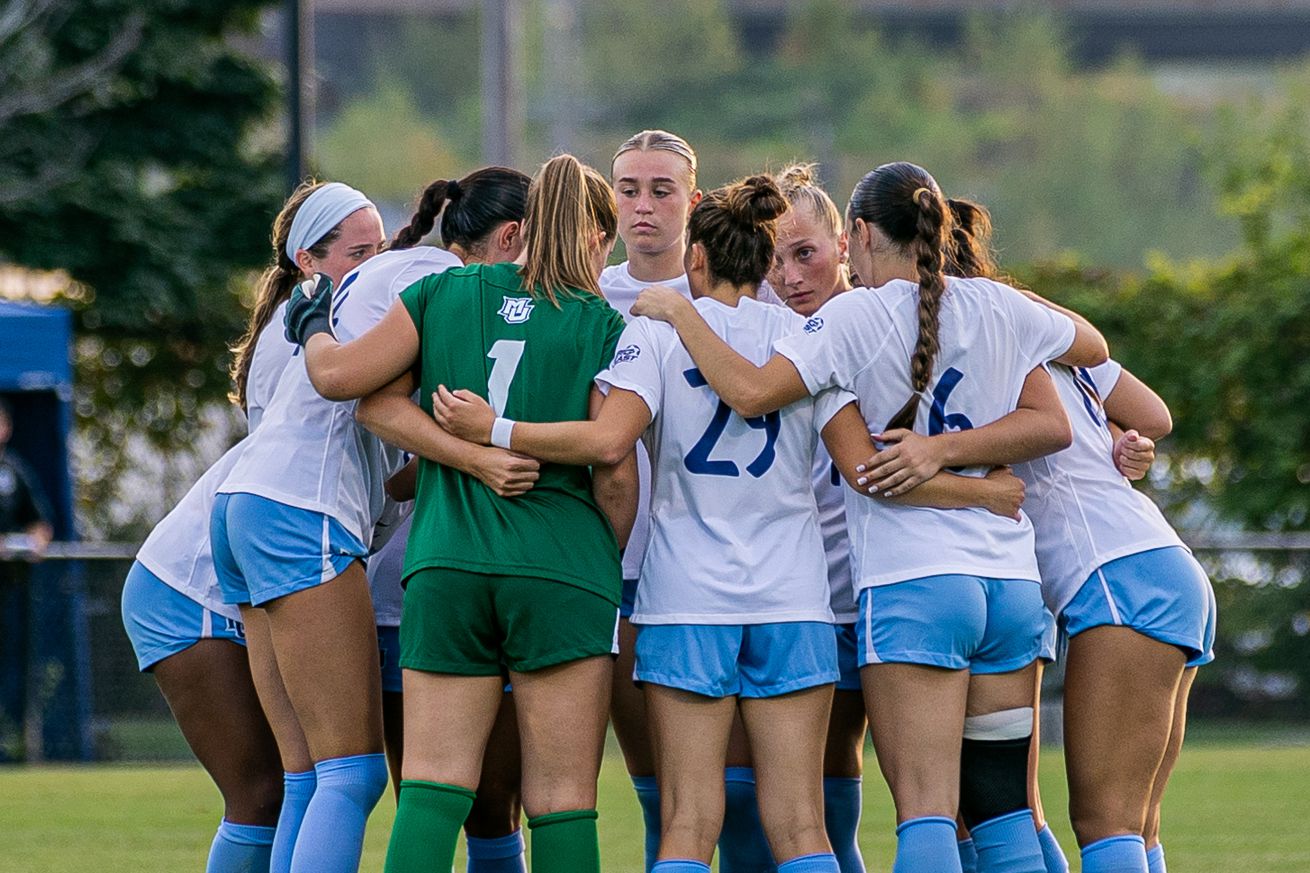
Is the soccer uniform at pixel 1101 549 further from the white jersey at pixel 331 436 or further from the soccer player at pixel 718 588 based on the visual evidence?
the white jersey at pixel 331 436

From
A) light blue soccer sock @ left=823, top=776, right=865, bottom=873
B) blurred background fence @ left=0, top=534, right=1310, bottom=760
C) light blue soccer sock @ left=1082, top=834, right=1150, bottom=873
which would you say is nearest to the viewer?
light blue soccer sock @ left=1082, top=834, right=1150, bottom=873

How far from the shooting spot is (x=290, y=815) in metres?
4.86

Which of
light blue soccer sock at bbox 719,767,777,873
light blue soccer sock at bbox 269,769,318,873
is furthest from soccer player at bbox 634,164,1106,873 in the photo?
light blue soccer sock at bbox 269,769,318,873

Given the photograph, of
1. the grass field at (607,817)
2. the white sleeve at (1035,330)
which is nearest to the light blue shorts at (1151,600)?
the white sleeve at (1035,330)

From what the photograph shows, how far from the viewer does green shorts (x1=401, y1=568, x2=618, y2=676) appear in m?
Result: 4.43

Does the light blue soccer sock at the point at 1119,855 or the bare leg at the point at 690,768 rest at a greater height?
the bare leg at the point at 690,768

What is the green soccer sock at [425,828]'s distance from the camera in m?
4.43

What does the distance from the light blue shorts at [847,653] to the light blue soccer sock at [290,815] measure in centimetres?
141

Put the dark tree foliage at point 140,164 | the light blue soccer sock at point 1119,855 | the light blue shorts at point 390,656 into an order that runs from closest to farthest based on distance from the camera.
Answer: the light blue soccer sock at point 1119,855, the light blue shorts at point 390,656, the dark tree foliage at point 140,164

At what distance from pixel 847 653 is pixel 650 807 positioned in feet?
2.40

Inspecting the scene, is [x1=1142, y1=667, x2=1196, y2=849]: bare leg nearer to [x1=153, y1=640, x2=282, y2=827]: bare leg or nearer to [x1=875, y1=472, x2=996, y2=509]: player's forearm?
[x1=875, y1=472, x2=996, y2=509]: player's forearm

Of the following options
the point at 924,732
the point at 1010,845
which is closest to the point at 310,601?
the point at 924,732

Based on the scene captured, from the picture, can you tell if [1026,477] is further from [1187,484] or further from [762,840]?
[1187,484]

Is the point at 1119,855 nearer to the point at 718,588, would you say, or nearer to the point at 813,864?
the point at 813,864
